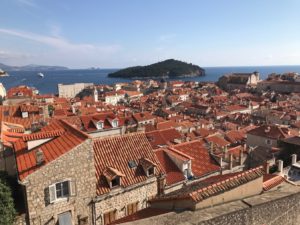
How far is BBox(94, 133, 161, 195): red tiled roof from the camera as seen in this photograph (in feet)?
54.4

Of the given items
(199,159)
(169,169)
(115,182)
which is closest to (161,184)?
(169,169)

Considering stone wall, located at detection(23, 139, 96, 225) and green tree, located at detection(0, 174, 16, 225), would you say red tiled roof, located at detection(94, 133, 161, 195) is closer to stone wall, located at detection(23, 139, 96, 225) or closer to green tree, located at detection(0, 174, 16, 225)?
stone wall, located at detection(23, 139, 96, 225)

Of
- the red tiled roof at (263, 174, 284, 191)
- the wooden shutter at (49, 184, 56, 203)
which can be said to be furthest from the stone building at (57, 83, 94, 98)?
the red tiled roof at (263, 174, 284, 191)

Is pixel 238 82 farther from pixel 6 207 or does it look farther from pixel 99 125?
pixel 6 207

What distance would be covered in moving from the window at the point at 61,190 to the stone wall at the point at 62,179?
0.53 ft

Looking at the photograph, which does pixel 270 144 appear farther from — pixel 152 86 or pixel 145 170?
pixel 152 86

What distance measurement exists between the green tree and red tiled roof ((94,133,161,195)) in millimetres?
4280

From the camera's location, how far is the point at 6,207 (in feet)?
41.5

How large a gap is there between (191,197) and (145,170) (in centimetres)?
844

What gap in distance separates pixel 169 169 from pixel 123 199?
181 inches

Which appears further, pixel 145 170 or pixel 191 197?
pixel 145 170

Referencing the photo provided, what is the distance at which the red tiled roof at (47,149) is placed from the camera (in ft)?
43.9

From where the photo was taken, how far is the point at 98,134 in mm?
36188

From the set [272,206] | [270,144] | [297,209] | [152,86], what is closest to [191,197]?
[272,206]
